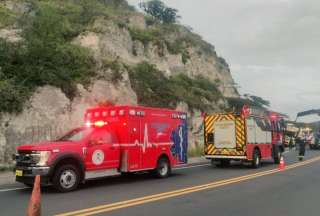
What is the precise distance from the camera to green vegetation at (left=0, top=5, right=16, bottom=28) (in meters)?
29.7

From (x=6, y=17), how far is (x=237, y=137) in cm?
1898

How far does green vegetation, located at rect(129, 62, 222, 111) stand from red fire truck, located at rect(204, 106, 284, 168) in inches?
455

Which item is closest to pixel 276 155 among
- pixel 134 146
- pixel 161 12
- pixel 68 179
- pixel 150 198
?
pixel 134 146

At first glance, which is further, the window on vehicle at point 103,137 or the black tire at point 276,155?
the black tire at point 276,155

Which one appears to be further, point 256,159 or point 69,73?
point 69,73

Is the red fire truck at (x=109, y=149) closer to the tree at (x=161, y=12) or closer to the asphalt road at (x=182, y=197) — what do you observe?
the asphalt road at (x=182, y=197)

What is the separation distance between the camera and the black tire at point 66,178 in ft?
40.2

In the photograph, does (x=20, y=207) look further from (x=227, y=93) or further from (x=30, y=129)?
(x=227, y=93)

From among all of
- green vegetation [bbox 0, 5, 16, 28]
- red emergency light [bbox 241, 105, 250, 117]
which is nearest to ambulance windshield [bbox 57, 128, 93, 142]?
red emergency light [bbox 241, 105, 250, 117]

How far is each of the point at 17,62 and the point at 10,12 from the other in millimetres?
9160

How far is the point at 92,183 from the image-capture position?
47.8 ft

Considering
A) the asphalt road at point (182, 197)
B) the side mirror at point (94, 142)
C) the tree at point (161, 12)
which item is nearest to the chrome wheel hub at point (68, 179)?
the asphalt road at point (182, 197)

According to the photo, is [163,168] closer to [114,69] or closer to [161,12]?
[114,69]

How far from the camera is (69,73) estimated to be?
2661 centimetres
